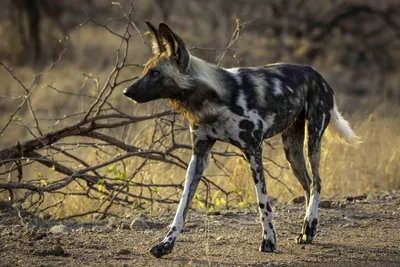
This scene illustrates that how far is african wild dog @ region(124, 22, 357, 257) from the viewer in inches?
181

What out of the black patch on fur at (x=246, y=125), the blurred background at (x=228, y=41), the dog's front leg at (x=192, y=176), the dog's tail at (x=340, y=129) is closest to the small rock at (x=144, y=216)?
the dog's front leg at (x=192, y=176)

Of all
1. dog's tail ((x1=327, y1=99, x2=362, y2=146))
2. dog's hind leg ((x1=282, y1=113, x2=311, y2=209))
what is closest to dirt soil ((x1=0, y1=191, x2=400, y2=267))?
dog's hind leg ((x1=282, y1=113, x2=311, y2=209))

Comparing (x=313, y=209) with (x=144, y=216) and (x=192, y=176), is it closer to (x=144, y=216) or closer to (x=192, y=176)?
(x=192, y=176)

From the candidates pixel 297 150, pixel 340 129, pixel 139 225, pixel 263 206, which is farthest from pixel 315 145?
pixel 139 225

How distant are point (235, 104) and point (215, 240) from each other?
0.88 m

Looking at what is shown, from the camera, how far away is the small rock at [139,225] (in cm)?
542

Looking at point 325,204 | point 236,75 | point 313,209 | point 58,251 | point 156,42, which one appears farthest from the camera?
point 325,204

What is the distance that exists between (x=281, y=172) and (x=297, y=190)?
425 mm

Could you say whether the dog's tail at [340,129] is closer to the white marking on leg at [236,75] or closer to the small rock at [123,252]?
the white marking on leg at [236,75]

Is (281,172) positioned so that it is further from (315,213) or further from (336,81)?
(336,81)

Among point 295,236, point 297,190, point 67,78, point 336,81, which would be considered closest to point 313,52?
point 336,81

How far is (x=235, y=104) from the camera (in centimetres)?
477

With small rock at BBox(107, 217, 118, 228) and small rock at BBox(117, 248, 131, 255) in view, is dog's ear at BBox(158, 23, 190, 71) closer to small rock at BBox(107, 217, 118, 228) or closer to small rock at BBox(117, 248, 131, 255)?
small rock at BBox(117, 248, 131, 255)

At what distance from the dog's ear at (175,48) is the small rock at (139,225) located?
1331 mm
